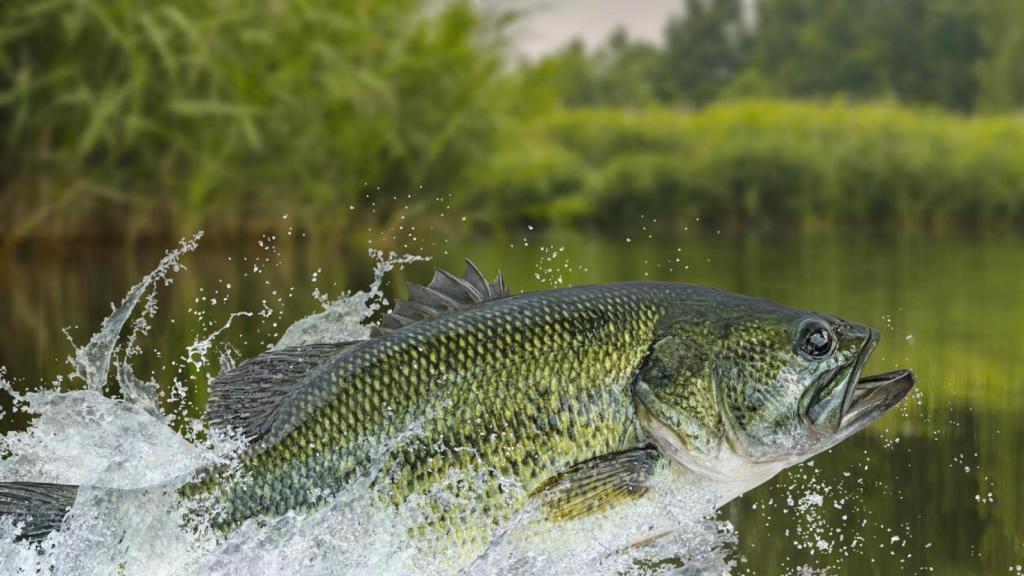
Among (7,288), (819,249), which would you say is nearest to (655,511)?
(7,288)

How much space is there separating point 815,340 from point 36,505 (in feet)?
5.83

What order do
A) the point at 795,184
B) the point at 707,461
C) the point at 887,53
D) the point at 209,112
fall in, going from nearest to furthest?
the point at 707,461, the point at 209,112, the point at 795,184, the point at 887,53

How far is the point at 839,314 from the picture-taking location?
7.88 m

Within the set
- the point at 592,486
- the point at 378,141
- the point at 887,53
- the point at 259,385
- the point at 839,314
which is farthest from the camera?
the point at 887,53

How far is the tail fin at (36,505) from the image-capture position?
254cm

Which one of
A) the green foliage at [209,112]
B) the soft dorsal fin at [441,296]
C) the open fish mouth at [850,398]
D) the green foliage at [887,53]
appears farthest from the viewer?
the green foliage at [887,53]

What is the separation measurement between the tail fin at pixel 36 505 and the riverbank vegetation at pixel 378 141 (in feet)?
28.9

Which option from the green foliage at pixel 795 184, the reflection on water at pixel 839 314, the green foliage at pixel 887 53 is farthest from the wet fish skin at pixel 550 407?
the green foliage at pixel 887 53

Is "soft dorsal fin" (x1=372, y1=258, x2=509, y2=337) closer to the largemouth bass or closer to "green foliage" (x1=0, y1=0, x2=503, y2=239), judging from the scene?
the largemouth bass

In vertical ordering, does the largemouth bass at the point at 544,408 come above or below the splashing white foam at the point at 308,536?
above

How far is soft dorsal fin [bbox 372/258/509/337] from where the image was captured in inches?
111

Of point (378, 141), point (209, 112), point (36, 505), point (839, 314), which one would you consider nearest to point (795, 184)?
point (378, 141)

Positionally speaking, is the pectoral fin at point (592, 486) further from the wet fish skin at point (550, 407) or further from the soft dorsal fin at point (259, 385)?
the soft dorsal fin at point (259, 385)

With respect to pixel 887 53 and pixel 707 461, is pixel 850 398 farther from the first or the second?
pixel 887 53
